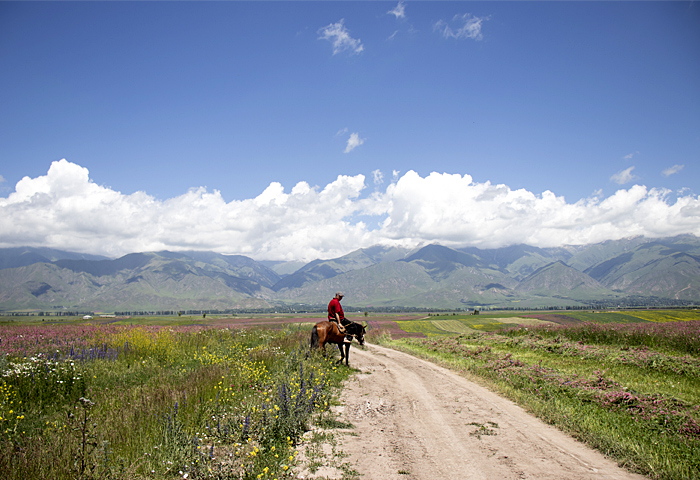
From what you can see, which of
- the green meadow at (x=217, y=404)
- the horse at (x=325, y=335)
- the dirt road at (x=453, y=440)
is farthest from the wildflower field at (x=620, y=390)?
the horse at (x=325, y=335)

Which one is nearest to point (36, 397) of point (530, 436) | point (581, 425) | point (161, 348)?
point (161, 348)

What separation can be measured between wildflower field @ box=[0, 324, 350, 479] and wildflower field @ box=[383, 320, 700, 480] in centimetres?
784

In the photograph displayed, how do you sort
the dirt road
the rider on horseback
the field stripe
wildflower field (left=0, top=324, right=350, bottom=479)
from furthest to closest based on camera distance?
1. the field stripe
2. the rider on horseback
3. the dirt road
4. wildflower field (left=0, top=324, right=350, bottom=479)

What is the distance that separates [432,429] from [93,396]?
34.9 feet

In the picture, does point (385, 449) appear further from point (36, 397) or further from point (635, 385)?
point (635, 385)

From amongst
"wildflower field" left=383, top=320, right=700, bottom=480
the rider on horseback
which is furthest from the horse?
"wildflower field" left=383, top=320, right=700, bottom=480

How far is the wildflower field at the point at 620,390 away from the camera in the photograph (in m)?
9.14

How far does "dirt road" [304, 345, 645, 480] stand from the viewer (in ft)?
25.9

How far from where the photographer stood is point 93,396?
1158cm

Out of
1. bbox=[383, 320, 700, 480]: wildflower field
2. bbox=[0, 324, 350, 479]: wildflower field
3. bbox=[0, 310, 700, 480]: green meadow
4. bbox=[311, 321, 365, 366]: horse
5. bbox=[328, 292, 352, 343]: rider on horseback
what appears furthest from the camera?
bbox=[328, 292, 352, 343]: rider on horseback

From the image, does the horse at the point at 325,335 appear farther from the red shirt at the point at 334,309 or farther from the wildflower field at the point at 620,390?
the wildflower field at the point at 620,390

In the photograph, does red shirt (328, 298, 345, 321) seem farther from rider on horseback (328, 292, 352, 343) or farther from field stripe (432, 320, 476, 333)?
field stripe (432, 320, 476, 333)

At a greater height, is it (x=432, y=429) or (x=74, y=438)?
(x=74, y=438)

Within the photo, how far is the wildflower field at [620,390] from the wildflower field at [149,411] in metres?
7.84
